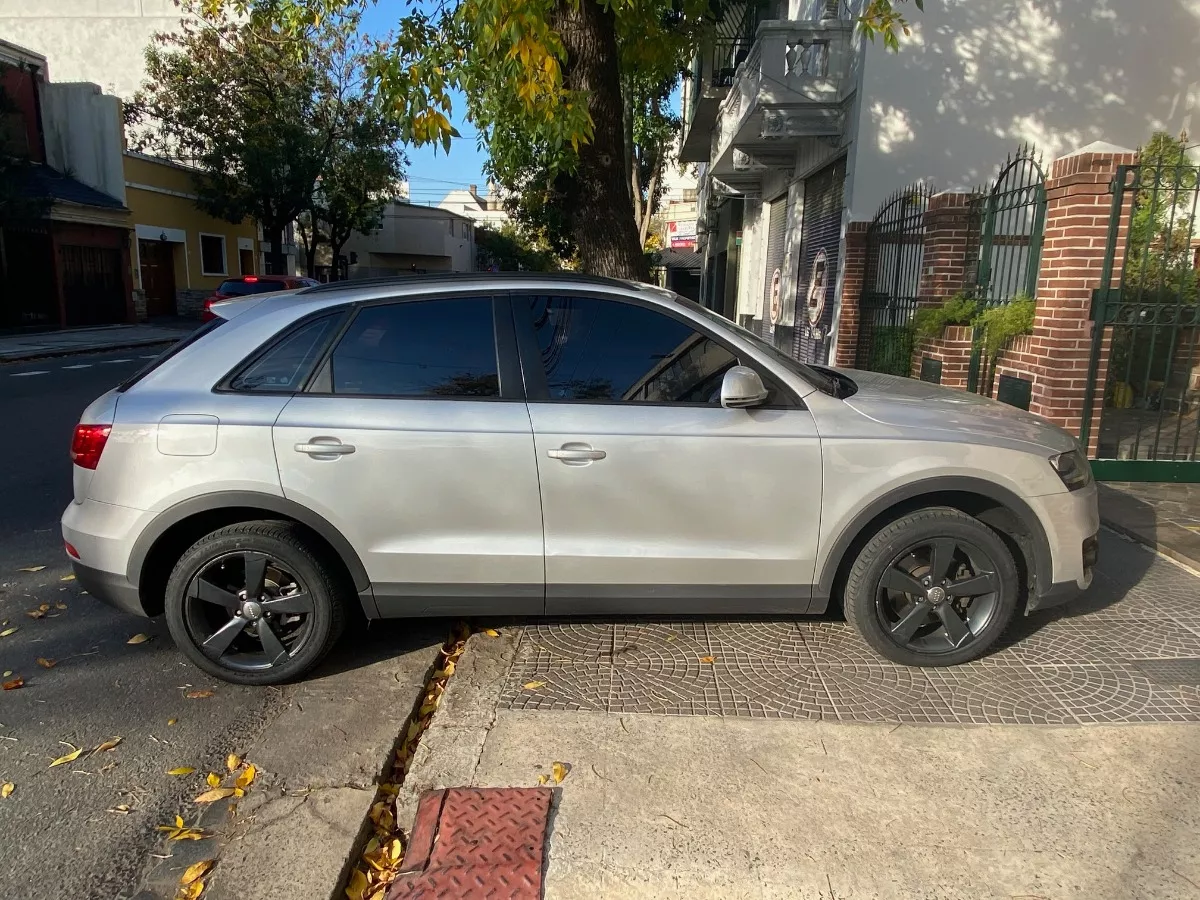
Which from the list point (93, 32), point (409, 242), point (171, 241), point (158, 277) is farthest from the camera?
point (409, 242)

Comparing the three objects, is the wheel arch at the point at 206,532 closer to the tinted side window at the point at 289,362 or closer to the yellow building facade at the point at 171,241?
the tinted side window at the point at 289,362

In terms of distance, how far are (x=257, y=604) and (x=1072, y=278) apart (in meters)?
6.00

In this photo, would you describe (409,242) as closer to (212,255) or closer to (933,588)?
(212,255)

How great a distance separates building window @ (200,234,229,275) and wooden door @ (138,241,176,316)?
1436 mm

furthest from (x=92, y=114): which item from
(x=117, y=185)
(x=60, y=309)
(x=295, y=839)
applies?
(x=295, y=839)

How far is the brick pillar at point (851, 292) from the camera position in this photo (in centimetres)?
984

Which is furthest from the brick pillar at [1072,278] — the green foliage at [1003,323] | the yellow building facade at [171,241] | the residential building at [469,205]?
the residential building at [469,205]

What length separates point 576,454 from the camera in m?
3.44

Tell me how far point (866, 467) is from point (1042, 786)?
4.31 ft

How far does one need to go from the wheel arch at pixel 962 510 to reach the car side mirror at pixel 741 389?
2.19 feet

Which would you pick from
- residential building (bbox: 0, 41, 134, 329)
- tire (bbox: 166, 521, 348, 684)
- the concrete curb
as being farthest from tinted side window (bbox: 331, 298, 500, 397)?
residential building (bbox: 0, 41, 134, 329)

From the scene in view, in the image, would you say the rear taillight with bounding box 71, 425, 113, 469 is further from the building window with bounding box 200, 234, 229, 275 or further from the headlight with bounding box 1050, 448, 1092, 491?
the building window with bounding box 200, 234, 229, 275

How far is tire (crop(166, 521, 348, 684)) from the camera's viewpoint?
3473mm

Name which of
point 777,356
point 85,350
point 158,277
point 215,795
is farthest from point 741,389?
point 158,277
